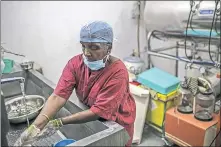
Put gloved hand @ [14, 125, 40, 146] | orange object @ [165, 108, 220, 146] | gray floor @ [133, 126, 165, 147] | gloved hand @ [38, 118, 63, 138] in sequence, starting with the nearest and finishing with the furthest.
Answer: gloved hand @ [14, 125, 40, 146] < gloved hand @ [38, 118, 63, 138] < orange object @ [165, 108, 220, 146] < gray floor @ [133, 126, 165, 147]

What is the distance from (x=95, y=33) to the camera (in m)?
0.98

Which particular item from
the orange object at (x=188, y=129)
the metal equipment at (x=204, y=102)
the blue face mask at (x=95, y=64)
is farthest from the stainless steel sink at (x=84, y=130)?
the metal equipment at (x=204, y=102)

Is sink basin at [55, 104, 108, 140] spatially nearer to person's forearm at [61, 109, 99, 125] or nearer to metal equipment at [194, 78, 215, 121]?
person's forearm at [61, 109, 99, 125]

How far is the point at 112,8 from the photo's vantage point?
248 cm

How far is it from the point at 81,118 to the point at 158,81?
1.33 meters

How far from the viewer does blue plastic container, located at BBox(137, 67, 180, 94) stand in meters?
2.10

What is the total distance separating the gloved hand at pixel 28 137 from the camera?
748 mm

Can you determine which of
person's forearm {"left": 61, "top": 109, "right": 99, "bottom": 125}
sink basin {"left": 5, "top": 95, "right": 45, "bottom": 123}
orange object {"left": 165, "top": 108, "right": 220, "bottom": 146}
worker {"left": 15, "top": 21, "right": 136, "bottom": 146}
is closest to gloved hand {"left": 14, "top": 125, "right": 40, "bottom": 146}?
worker {"left": 15, "top": 21, "right": 136, "bottom": 146}

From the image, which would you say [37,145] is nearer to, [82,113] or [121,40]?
[82,113]

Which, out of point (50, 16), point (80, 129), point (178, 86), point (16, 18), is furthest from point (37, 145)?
point (178, 86)

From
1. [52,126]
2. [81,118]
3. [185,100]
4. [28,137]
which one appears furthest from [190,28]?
[28,137]

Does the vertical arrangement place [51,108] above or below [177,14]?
below

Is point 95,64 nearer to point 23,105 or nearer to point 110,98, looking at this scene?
point 110,98

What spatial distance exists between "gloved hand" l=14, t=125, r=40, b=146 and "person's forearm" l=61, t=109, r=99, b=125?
0.15 m
